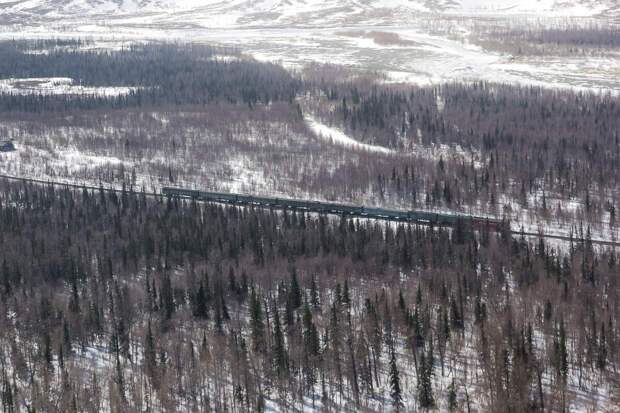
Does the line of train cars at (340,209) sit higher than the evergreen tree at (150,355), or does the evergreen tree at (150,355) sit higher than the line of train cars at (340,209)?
the evergreen tree at (150,355)

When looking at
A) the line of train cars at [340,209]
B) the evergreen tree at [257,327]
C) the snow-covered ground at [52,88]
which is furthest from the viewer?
the snow-covered ground at [52,88]

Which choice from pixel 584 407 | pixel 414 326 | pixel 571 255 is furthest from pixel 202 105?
pixel 584 407

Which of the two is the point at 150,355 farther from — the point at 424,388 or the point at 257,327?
the point at 424,388

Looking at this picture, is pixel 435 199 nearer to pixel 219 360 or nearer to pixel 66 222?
pixel 66 222

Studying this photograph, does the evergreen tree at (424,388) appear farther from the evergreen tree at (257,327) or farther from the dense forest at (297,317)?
the evergreen tree at (257,327)

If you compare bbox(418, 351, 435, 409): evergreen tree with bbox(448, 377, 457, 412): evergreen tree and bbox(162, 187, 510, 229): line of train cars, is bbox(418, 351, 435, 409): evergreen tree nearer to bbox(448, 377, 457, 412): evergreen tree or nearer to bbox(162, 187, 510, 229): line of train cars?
bbox(448, 377, 457, 412): evergreen tree

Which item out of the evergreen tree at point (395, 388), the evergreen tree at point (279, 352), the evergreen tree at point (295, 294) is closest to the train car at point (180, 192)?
the evergreen tree at point (295, 294)
